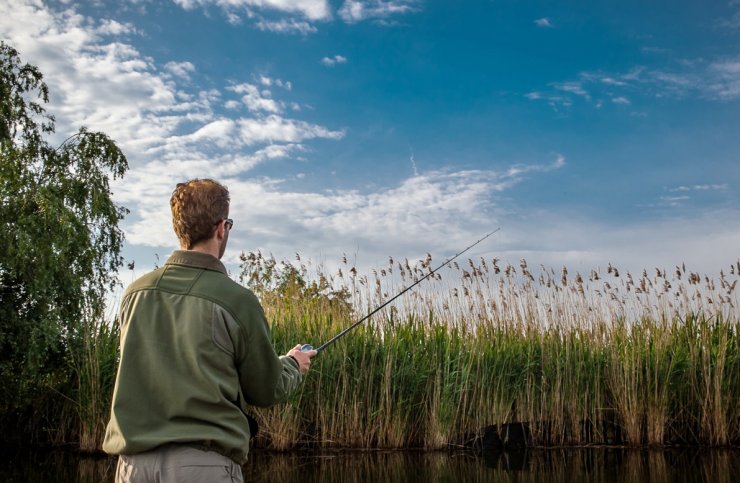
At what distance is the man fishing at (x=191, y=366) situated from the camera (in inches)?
89.4

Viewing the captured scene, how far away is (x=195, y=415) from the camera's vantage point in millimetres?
2271

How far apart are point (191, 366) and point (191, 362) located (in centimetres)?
2

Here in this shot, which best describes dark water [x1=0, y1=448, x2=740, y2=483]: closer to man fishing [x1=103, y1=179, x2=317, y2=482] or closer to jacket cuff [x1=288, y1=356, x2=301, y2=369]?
jacket cuff [x1=288, y1=356, x2=301, y2=369]

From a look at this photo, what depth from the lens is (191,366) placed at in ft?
7.46

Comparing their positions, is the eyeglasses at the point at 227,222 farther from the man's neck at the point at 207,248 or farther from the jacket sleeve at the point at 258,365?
the jacket sleeve at the point at 258,365

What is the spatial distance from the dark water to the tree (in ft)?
6.01

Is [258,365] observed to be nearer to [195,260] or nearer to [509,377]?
[195,260]

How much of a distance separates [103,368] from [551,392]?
20.9 feet

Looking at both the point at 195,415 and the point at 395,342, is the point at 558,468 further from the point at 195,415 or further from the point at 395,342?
the point at 195,415

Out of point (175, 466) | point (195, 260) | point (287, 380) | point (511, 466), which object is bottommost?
point (511, 466)

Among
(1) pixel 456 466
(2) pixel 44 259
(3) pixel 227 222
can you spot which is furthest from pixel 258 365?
(2) pixel 44 259

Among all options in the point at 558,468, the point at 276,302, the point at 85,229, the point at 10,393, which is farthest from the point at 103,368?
the point at 558,468

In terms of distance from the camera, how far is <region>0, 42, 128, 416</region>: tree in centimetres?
1106

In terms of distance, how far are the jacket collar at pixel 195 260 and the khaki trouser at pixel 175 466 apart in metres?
0.60
